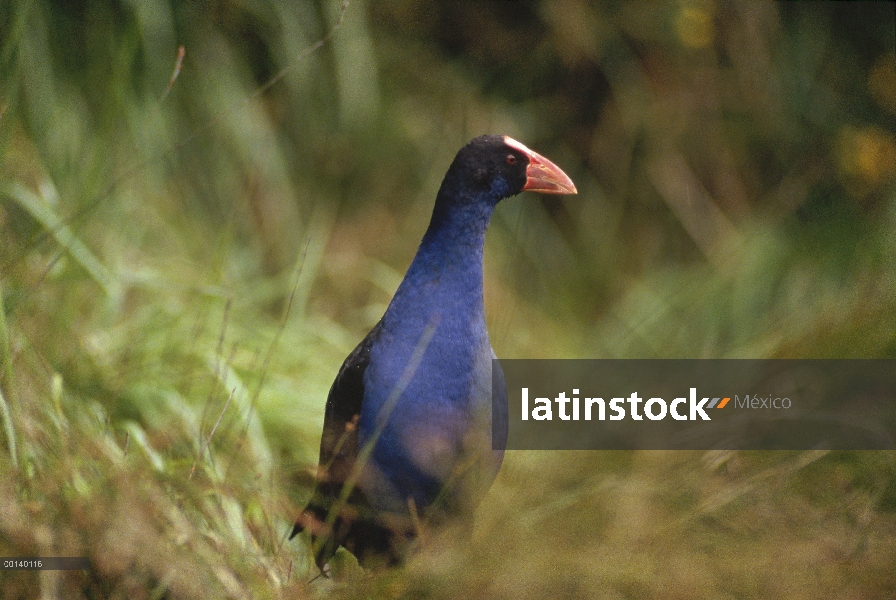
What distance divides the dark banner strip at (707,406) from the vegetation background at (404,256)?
0.06 m

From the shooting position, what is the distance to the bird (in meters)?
1.83

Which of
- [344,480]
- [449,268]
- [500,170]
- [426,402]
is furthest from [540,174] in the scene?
[344,480]

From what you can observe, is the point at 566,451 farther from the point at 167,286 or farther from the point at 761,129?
the point at 761,129

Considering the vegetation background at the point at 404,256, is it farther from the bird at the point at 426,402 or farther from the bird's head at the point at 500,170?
the bird's head at the point at 500,170

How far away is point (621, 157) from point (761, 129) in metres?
0.66

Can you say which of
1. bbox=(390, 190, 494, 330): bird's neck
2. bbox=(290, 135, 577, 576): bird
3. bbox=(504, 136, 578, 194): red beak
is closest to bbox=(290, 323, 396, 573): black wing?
A: bbox=(290, 135, 577, 576): bird

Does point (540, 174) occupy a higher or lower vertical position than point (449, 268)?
higher

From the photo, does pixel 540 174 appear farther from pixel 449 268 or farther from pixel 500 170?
pixel 449 268

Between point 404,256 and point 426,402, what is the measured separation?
209 centimetres

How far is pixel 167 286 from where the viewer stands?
2459mm

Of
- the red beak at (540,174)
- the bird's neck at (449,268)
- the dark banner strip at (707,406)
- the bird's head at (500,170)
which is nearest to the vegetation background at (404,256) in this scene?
the dark banner strip at (707,406)

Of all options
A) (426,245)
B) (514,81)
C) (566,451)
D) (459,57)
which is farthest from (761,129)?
(426,245)

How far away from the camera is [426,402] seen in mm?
1824

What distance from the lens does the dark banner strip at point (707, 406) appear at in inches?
81.8
